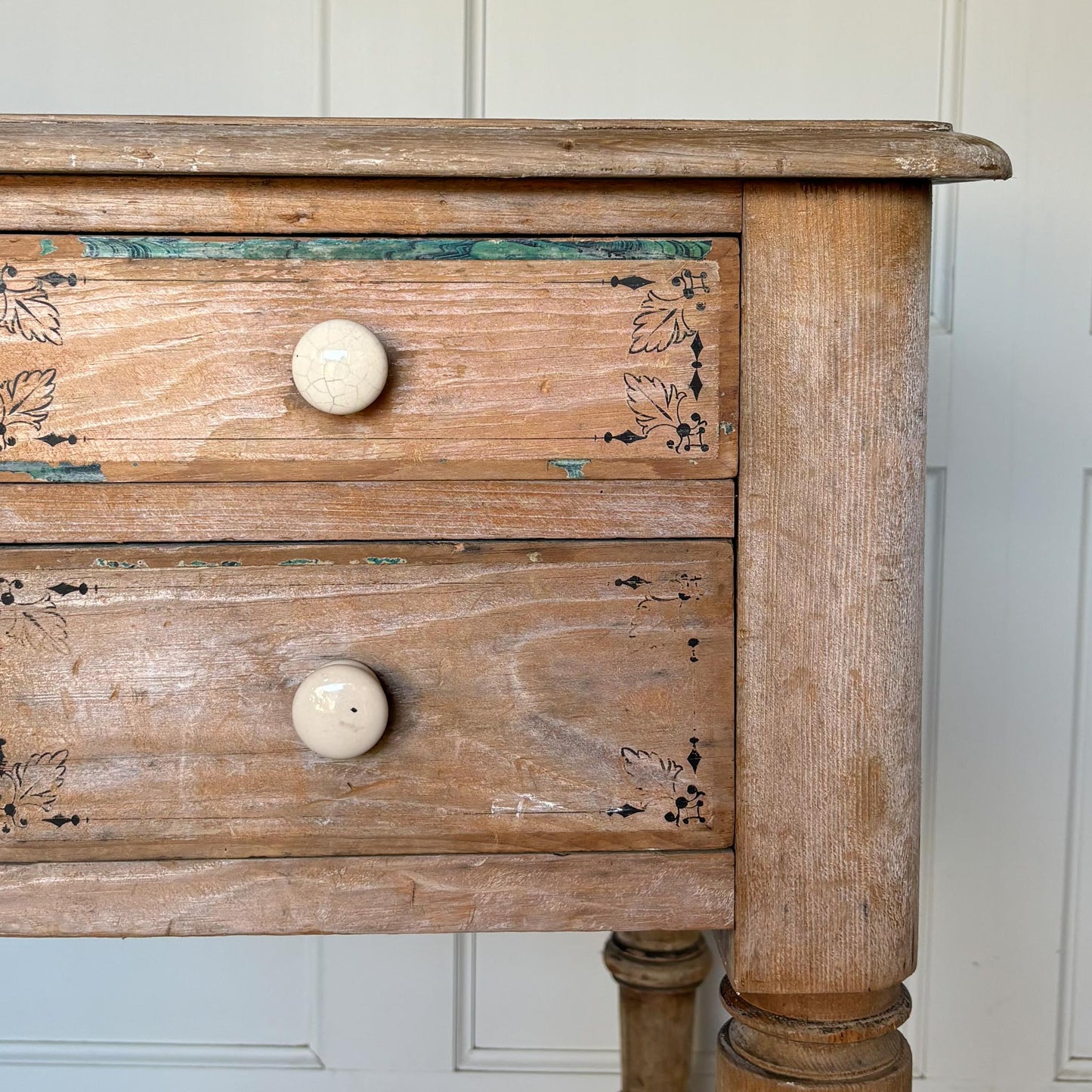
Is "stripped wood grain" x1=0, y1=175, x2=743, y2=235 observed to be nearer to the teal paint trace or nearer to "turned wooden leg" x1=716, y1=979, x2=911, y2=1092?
the teal paint trace

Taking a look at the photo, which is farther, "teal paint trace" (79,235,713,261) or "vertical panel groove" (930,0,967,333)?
"vertical panel groove" (930,0,967,333)

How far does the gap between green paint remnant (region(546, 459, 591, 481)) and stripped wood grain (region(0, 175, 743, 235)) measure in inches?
4.2

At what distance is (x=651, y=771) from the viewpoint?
533mm

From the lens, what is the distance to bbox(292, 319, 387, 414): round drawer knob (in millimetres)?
491

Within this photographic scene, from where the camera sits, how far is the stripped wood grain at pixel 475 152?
19.0 inches

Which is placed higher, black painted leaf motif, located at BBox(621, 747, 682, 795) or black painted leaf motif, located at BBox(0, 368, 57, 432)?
black painted leaf motif, located at BBox(0, 368, 57, 432)

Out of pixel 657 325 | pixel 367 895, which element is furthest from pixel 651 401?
pixel 367 895

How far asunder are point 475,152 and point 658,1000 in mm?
756

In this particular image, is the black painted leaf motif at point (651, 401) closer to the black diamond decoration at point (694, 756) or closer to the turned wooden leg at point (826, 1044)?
the black diamond decoration at point (694, 756)

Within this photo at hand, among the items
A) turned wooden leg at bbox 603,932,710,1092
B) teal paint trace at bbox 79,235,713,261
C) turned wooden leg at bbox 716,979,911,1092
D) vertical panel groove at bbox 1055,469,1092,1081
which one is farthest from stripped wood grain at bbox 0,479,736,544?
vertical panel groove at bbox 1055,469,1092,1081

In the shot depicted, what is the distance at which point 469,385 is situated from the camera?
52cm

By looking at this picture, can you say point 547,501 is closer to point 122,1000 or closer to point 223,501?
point 223,501

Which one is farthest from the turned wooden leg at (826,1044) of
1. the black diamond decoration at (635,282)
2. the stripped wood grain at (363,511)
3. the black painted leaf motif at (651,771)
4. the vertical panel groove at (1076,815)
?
the vertical panel groove at (1076,815)

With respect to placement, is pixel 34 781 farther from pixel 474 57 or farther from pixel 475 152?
pixel 474 57
